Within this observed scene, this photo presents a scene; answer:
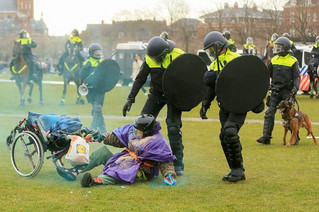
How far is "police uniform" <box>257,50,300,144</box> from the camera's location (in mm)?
13648

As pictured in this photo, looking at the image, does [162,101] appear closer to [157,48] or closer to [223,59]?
[157,48]

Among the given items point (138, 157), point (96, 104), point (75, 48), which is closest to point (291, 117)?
point (96, 104)

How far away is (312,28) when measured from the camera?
5003 cm

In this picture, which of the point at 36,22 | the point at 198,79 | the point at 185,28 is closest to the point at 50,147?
the point at 198,79

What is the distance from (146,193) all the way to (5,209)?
164 cm

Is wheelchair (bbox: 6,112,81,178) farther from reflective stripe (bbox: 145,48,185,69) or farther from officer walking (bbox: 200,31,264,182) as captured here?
officer walking (bbox: 200,31,264,182)

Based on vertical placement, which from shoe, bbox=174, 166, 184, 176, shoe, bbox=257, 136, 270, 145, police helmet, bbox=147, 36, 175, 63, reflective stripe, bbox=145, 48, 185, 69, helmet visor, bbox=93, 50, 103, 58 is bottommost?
shoe, bbox=257, 136, 270, 145

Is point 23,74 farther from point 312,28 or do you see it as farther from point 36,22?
point 36,22

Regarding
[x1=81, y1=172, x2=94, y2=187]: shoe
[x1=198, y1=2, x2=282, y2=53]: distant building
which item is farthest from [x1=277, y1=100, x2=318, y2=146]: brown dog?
[x1=198, y1=2, x2=282, y2=53]: distant building

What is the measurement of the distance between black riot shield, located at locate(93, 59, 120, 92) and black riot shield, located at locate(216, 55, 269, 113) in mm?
5914

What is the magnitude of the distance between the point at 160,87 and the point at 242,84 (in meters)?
1.36

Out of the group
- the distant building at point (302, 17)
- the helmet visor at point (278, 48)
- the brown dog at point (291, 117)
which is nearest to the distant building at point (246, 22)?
the distant building at point (302, 17)

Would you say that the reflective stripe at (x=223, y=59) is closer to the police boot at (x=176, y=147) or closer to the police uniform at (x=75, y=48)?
the police boot at (x=176, y=147)

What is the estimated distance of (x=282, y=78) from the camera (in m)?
13.7
